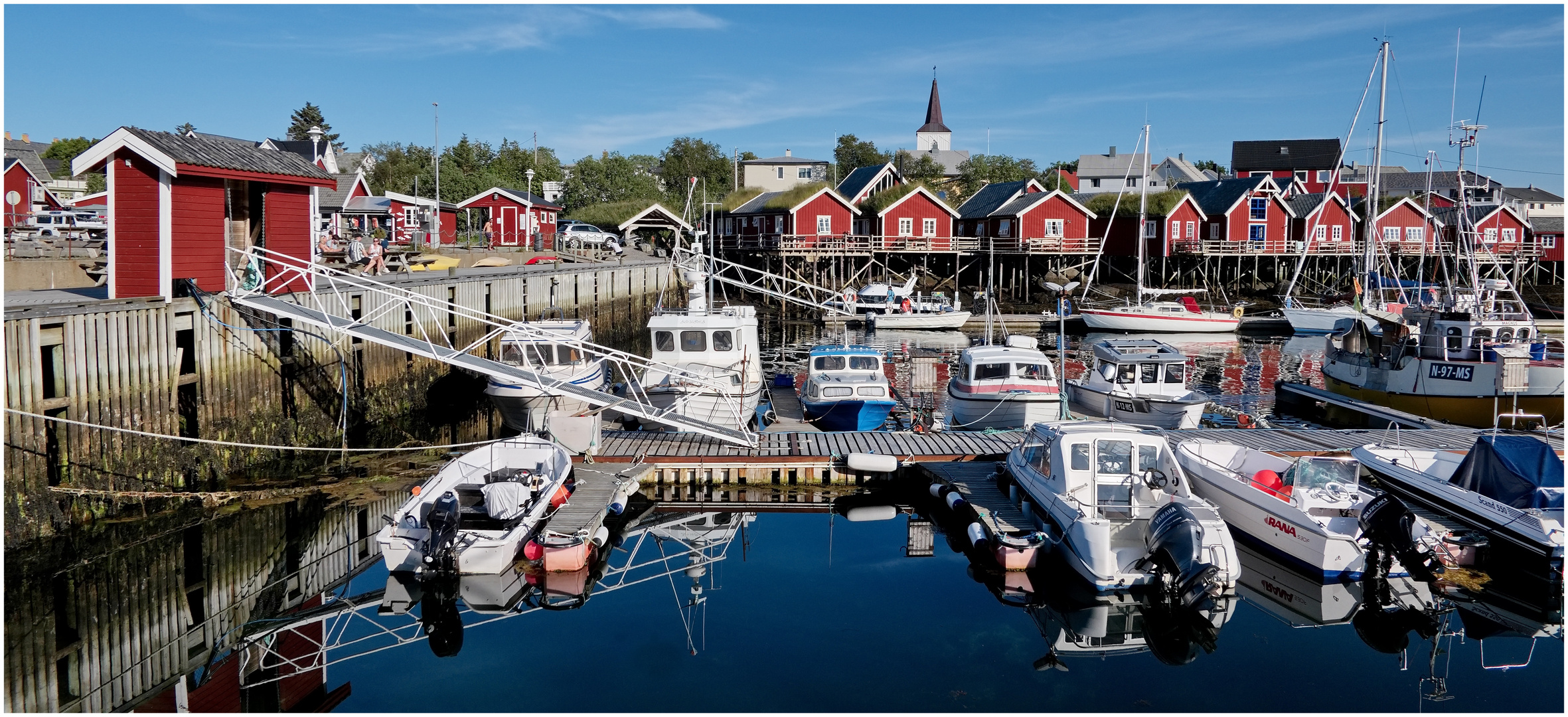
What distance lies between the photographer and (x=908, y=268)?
56.6m

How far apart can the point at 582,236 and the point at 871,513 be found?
40.0 meters

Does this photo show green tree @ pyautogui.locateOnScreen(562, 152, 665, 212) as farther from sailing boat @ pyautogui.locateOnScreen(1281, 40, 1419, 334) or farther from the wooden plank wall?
the wooden plank wall

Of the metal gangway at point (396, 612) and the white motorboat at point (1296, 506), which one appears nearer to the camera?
the metal gangway at point (396, 612)

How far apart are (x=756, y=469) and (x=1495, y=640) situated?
10084mm

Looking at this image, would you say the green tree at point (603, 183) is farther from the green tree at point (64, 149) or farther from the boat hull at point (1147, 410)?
the boat hull at point (1147, 410)

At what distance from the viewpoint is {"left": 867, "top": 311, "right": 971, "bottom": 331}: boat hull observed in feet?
149

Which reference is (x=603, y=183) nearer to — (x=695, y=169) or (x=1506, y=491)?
(x=695, y=169)

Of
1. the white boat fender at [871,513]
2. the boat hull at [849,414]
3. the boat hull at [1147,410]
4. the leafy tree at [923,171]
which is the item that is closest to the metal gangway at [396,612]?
the white boat fender at [871,513]

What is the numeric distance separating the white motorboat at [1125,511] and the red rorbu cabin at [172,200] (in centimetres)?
1292

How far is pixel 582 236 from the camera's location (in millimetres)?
54594

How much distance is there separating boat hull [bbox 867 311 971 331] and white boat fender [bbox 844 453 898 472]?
28.2 metres

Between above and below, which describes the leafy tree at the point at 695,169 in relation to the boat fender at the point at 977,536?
above

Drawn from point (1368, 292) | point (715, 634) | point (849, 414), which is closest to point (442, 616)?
point (715, 634)

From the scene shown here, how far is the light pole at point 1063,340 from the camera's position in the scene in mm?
19703
